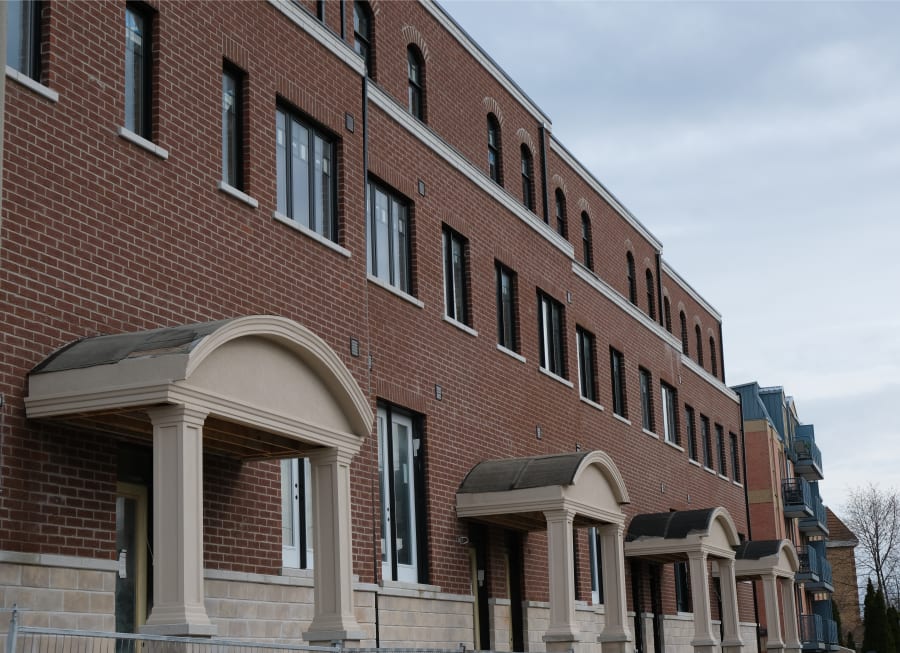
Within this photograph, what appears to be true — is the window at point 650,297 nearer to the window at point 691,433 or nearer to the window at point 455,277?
the window at point 691,433

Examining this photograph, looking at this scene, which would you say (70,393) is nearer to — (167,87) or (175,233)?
(175,233)

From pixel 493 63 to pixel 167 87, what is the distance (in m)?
11.8

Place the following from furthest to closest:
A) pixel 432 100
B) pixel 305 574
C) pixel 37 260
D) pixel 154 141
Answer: pixel 432 100 < pixel 305 574 < pixel 154 141 < pixel 37 260

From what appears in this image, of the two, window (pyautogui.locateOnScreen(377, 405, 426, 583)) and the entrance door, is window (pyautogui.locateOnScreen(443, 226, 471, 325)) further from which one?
the entrance door

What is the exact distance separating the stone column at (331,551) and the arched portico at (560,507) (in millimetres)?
6156

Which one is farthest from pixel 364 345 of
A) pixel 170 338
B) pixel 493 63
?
pixel 493 63

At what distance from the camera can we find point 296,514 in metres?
15.9

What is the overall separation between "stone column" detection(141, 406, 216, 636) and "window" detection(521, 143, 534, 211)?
53.0ft

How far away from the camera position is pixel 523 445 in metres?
23.4

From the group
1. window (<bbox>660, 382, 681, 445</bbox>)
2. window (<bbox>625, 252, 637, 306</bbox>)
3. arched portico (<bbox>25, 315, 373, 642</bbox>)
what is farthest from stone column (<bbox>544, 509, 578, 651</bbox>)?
window (<bbox>660, 382, 681, 445</bbox>)

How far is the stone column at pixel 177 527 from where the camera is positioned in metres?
11.0

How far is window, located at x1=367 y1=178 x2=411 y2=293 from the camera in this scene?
749 inches

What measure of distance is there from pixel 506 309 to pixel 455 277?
237cm

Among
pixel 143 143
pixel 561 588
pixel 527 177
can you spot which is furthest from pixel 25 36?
pixel 527 177
